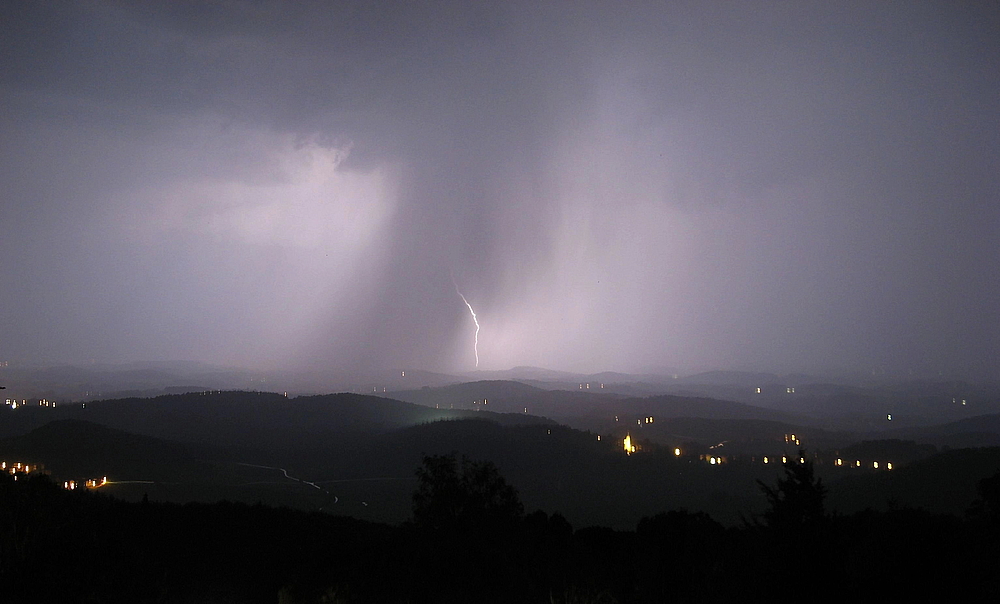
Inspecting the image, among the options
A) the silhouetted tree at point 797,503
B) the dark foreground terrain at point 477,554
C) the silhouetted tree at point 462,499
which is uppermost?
the silhouetted tree at point 797,503

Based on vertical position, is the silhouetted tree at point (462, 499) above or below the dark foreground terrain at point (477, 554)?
below

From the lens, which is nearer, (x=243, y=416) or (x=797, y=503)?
A: (x=797, y=503)

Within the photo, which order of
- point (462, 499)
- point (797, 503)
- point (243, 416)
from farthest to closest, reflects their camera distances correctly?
point (243, 416) < point (462, 499) < point (797, 503)

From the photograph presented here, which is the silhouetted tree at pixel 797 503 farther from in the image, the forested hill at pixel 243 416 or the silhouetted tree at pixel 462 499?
the forested hill at pixel 243 416

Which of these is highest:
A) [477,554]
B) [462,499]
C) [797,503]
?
[797,503]

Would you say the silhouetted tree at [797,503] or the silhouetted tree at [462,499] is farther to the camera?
the silhouetted tree at [462,499]

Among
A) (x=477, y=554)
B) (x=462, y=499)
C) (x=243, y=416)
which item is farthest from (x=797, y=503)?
(x=243, y=416)

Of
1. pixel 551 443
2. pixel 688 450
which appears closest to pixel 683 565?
pixel 551 443

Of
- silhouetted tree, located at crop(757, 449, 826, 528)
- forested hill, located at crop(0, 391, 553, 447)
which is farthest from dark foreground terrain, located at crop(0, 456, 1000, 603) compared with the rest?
forested hill, located at crop(0, 391, 553, 447)

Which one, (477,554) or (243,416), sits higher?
(477,554)

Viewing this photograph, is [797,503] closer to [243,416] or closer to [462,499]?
[462,499]

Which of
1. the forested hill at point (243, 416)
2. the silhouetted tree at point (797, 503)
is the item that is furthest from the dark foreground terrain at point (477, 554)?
the forested hill at point (243, 416)

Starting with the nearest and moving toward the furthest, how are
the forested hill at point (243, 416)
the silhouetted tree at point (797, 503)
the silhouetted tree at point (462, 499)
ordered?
the silhouetted tree at point (797, 503) → the silhouetted tree at point (462, 499) → the forested hill at point (243, 416)

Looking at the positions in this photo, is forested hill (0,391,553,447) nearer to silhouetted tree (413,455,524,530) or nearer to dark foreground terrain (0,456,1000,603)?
silhouetted tree (413,455,524,530)
